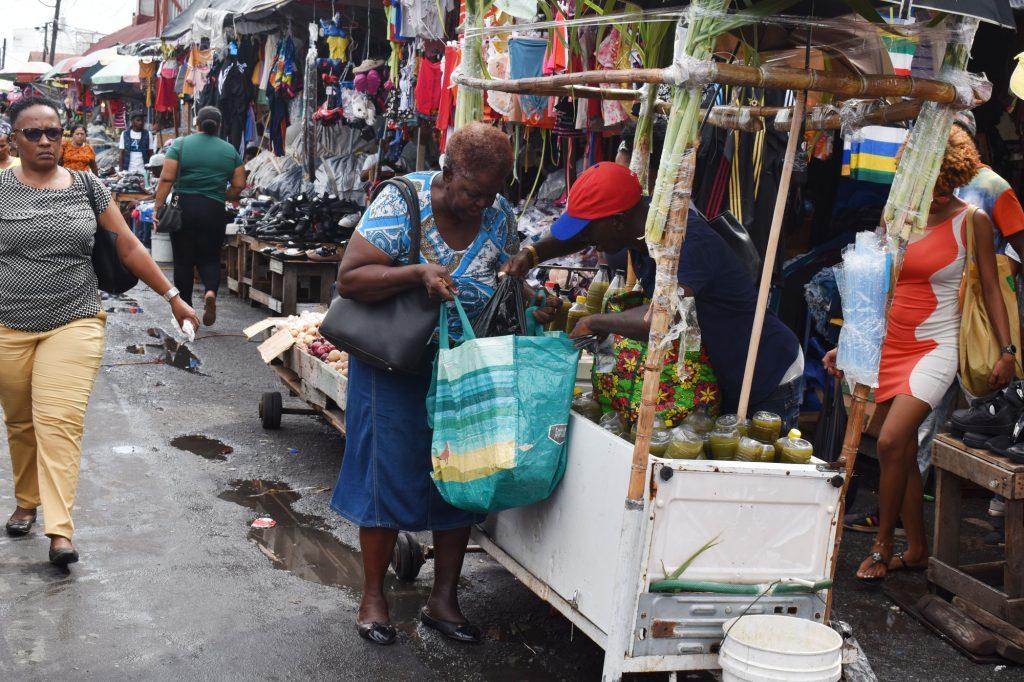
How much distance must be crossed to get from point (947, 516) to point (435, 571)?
7.73ft

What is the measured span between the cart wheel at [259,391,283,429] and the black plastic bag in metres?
3.82

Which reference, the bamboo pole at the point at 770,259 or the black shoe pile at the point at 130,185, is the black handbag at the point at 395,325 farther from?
the black shoe pile at the point at 130,185

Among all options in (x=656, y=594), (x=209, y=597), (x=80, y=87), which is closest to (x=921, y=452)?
(x=656, y=594)

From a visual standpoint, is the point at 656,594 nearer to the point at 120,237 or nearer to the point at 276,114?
the point at 120,237

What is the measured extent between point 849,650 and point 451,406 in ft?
5.30

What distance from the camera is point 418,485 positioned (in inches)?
163

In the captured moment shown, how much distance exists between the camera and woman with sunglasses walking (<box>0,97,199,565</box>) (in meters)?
4.74

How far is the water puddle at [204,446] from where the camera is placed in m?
6.93

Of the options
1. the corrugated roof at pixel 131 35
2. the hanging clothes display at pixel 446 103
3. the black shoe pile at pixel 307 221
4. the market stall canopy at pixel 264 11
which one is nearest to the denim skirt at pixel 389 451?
the hanging clothes display at pixel 446 103

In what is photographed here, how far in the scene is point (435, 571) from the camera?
4363 mm

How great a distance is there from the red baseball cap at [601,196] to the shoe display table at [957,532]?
192cm

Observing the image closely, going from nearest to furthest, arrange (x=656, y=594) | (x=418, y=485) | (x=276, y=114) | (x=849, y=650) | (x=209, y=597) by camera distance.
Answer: (x=656, y=594) → (x=849, y=650) → (x=418, y=485) → (x=209, y=597) → (x=276, y=114)

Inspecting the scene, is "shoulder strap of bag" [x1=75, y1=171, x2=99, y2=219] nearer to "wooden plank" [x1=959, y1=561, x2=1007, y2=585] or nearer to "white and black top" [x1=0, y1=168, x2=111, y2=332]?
"white and black top" [x1=0, y1=168, x2=111, y2=332]

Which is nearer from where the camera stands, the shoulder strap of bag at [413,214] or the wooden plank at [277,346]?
the shoulder strap of bag at [413,214]
